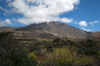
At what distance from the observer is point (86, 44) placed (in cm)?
1805

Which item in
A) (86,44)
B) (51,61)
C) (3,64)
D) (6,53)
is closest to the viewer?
(3,64)

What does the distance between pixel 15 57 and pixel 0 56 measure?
0.69m

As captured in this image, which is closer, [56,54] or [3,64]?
[3,64]

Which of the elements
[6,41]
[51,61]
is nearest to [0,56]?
[6,41]

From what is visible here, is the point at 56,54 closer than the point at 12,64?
No

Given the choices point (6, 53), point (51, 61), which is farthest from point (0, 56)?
point (51, 61)

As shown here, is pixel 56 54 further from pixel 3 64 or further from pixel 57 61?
pixel 3 64

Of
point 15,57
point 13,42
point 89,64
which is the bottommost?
point 89,64

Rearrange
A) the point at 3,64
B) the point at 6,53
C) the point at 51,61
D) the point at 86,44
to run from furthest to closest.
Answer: the point at 86,44 < the point at 51,61 < the point at 6,53 < the point at 3,64

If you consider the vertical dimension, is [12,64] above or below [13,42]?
below

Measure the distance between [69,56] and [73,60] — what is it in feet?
0.93

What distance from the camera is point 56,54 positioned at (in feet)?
24.0

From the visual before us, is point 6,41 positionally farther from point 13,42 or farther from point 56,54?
point 56,54

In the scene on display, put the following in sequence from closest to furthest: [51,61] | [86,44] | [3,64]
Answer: [3,64]
[51,61]
[86,44]
